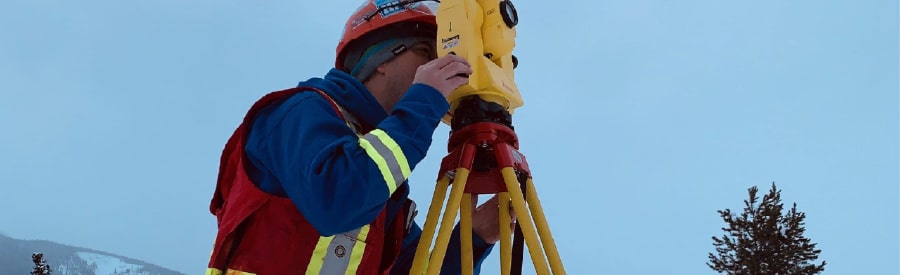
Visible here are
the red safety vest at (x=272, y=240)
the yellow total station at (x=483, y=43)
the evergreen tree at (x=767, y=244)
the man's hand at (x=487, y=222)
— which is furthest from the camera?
the evergreen tree at (x=767, y=244)

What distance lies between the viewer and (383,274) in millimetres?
2379

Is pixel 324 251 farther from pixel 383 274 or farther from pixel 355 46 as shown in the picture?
pixel 355 46

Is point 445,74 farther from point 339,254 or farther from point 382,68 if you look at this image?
point 339,254

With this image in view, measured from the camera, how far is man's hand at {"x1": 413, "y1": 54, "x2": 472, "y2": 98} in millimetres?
2109

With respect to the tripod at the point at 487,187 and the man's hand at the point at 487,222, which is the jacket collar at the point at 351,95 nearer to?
the tripod at the point at 487,187

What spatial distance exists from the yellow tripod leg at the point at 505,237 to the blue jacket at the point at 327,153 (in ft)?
1.86

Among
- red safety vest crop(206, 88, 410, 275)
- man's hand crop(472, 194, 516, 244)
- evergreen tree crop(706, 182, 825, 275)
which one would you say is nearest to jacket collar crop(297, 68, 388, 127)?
red safety vest crop(206, 88, 410, 275)

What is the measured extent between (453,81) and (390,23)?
530 mm

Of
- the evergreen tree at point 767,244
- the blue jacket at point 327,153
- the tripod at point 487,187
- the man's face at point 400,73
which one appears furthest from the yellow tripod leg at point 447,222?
the evergreen tree at point 767,244

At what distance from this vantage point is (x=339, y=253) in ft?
6.77

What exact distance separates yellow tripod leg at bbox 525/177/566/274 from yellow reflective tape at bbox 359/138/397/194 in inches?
25.2

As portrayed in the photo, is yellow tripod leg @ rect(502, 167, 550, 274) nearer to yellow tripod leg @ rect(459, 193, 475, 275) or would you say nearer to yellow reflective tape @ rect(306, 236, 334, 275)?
yellow tripod leg @ rect(459, 193, 475, 275)

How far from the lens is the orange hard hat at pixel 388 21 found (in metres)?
2.56

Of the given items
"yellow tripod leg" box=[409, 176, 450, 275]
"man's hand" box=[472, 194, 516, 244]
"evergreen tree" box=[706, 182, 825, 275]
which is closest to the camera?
"yellow tripod leg" box=[409, 176, 450, 275]
